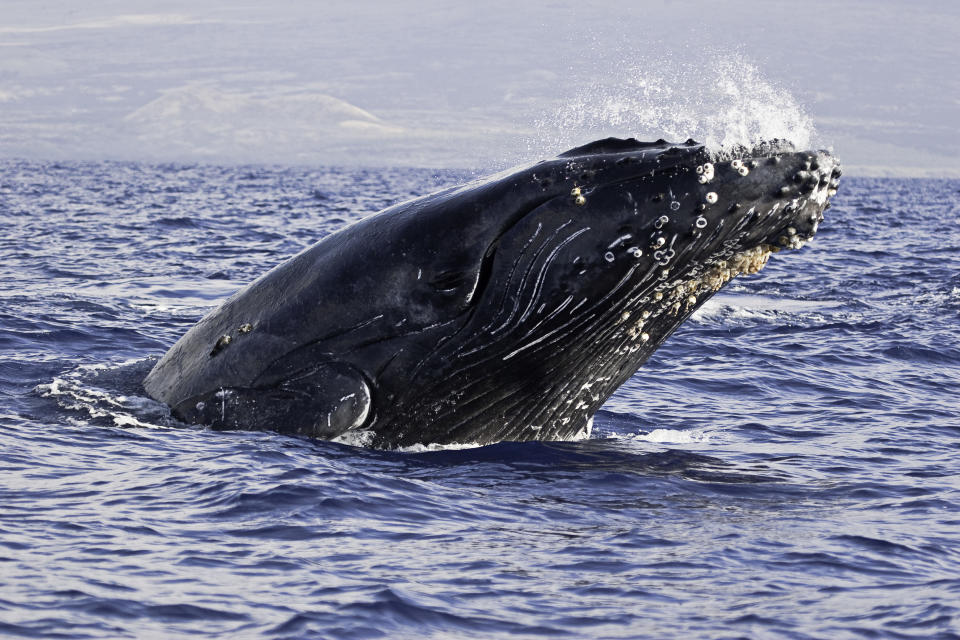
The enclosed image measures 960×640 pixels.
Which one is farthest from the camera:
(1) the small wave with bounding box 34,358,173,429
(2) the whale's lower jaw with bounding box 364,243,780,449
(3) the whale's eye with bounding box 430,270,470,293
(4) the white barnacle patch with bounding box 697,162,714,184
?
(1) the small wave with bounding box 34,358,173,429

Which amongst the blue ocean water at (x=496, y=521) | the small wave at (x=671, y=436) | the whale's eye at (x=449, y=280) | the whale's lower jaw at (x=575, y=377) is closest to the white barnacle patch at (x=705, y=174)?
the whale's lower jaw at (x=575, y=377)

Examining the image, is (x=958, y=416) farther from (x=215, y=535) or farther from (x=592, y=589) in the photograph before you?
(x=215, y=535)

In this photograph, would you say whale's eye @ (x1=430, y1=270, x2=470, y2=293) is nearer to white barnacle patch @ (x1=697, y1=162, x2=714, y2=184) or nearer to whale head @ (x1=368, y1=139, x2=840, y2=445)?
whale head @ (x1=368, y1=139, x2=840, y2=445)

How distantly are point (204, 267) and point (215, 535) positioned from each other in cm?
2018

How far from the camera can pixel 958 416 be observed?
14.1 m

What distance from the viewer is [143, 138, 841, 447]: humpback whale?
29.3 ft

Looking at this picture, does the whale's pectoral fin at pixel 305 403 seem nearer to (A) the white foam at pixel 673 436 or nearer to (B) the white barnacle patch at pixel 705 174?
(B) the white barnacle patch at pixel 705 174

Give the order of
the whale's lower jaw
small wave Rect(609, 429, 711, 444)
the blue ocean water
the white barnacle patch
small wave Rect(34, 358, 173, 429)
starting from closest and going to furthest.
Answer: the blue ocean water, the white barnacle patch, the whale's lower jaw, small wave Rect(34, 358, 173, 429), small wave Rect(609, 429, 711, 444)

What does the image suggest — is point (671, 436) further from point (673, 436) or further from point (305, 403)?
point (305, 403)

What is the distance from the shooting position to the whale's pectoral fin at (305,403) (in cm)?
918

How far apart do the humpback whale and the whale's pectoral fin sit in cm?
1

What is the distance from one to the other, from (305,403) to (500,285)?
160 centimetres

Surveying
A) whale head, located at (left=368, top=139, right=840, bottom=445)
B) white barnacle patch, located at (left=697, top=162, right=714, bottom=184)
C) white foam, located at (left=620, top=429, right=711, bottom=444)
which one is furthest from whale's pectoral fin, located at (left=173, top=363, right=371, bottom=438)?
white foam, located at (left=620, top=429, right=711, bottom=444)

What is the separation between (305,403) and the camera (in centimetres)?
924
